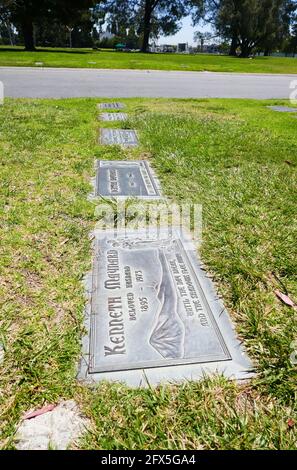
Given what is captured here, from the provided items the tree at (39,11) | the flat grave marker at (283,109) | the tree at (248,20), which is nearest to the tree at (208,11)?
the tree at (248,20)

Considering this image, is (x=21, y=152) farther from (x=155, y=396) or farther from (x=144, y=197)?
(x=155, y=396)

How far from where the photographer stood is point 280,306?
2.15 meters

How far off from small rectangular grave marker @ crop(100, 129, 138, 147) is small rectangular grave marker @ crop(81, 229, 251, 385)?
2875 mm

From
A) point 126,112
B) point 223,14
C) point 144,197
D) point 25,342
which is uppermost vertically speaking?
point 223,14

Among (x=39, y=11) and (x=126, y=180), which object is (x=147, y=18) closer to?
(x=39, y=11)

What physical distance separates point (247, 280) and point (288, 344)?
0.57 meters

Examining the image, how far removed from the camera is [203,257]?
2.60m

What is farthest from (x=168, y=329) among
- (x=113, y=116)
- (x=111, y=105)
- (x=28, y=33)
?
(x=28, y=33)

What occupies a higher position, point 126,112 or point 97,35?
point 97,35

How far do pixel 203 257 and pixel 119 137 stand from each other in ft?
11.4

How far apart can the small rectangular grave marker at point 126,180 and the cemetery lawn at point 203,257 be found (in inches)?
5.9

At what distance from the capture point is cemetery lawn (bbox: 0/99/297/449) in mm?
1503

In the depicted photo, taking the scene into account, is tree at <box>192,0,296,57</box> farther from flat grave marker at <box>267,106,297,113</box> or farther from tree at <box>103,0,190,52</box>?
flat grave marker at <box>267,106,297,113</box>
